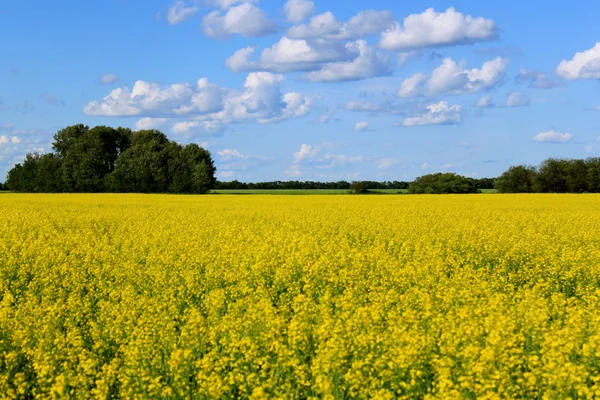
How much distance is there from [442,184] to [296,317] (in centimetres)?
6651

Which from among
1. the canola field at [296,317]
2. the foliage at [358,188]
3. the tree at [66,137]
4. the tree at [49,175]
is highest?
the tree at [66,137]

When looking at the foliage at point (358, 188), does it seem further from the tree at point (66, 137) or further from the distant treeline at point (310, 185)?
the tree at point (66, 137)

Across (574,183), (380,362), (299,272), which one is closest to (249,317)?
(380,362)

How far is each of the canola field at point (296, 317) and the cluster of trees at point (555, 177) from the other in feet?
185

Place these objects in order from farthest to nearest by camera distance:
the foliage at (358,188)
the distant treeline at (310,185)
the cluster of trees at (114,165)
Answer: the distant treeline at (310,185) < the cluster of trees at (114,165) < the foliage at (358,188)

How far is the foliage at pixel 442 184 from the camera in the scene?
7182 centimetres

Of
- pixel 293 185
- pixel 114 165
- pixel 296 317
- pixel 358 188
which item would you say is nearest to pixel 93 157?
pixel 114 165

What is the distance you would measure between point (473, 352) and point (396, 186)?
82.1m

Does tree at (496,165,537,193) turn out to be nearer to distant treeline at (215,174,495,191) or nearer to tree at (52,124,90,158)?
distant treeline at (215,174,495,191)

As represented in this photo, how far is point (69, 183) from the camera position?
258 ft

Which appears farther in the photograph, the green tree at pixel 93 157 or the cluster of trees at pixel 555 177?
the green tree at pixel 93 157

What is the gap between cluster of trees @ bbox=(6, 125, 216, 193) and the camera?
3000 inches

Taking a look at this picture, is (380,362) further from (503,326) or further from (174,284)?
(174,284)

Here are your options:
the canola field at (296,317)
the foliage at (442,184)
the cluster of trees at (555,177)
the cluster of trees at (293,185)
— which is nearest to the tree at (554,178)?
the cluster of trees at (555,177)
